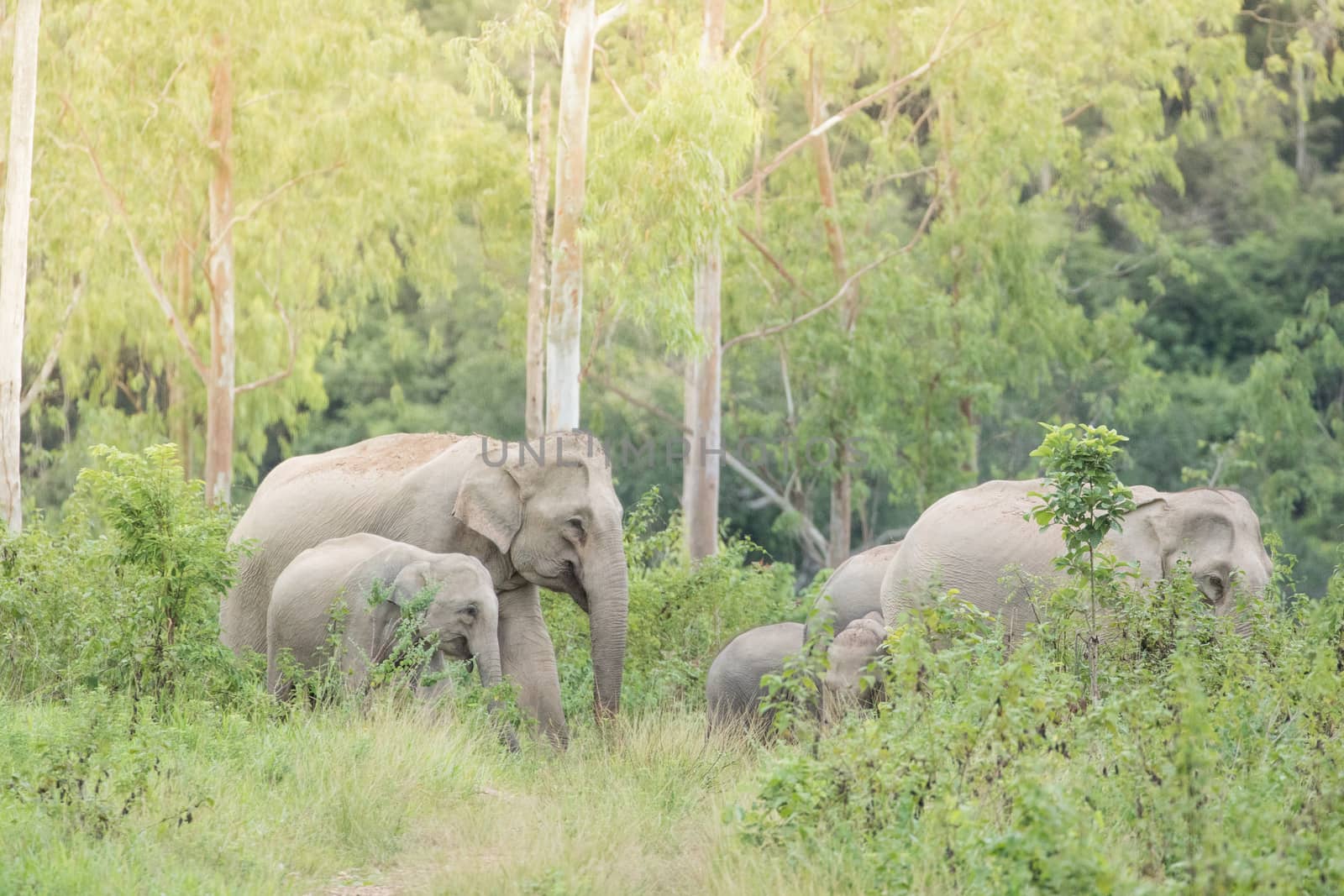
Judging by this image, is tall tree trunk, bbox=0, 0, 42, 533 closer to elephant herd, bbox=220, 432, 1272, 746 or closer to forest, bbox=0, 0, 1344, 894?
forest, bbox=0, 0, 1344, 894

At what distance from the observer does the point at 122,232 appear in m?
24.4

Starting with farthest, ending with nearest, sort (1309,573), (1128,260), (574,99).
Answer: (1128,260)
(1309,573)
(574,99)

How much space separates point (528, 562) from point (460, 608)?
3.39ft

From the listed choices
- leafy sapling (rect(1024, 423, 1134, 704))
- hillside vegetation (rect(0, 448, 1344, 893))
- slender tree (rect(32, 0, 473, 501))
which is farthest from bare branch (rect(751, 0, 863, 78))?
leafy sapling (rect(1024, 423, 1134, 704))

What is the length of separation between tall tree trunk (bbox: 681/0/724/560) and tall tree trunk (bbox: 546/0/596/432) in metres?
2.86

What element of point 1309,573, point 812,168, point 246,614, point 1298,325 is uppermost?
point 812,168

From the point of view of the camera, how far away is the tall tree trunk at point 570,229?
15.9 metres

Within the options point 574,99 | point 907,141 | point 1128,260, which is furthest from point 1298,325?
point 574,99

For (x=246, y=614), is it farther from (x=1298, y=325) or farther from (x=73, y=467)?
(x=1298, y=325)

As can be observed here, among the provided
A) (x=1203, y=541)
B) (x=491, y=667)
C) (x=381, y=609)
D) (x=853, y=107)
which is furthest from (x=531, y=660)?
(x=853, y=107)

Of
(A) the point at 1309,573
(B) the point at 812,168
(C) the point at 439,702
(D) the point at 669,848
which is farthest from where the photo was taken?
(A) the point at 1309,573

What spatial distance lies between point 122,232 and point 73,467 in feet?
21.2

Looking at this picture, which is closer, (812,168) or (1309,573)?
(812,168)

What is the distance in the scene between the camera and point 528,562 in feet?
34.5
